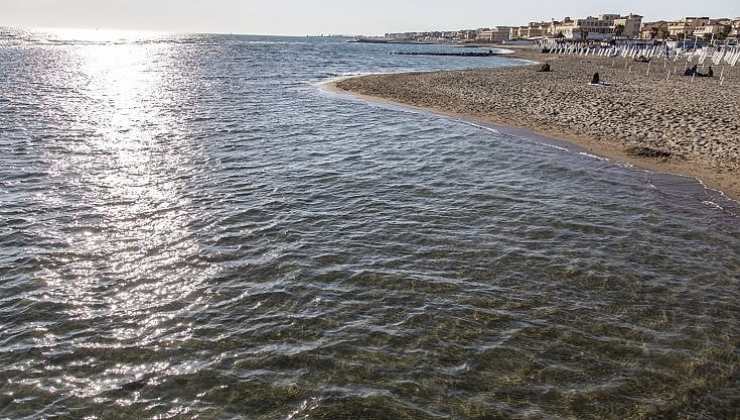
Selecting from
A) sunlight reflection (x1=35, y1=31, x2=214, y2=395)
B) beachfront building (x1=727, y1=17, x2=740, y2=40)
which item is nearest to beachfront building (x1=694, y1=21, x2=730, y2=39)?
beachfront building (x1=727, y1=17, x2=740, y2=40)

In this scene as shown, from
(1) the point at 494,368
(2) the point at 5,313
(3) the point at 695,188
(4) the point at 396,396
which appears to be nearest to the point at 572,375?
(1) the point at 494,368

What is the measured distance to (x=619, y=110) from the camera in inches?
1266

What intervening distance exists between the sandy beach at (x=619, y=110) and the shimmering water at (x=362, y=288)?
2783mm

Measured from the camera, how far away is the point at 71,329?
954 cm

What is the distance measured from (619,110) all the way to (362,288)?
28.3 m

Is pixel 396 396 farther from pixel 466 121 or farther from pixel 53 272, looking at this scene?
pixel 466 121

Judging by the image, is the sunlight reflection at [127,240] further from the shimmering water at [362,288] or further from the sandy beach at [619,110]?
the sandy beach at [619,110]

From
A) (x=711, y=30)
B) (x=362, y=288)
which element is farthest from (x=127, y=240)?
(x=711, y=30)

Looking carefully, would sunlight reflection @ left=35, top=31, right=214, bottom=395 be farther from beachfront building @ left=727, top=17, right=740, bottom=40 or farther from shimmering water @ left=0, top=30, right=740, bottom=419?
beachfront building @ left=727, top=17, right=740, bottom=40

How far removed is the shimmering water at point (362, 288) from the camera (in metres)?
8.02

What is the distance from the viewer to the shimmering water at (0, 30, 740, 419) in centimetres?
802

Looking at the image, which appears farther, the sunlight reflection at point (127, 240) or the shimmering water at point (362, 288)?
the sunlight reflection at point (127, 240)

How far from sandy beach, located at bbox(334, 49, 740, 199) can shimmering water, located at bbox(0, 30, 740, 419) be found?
110 inches

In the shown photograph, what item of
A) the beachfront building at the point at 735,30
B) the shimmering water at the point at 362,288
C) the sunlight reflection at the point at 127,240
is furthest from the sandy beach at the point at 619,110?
the beachfront building at the point at 735,30
